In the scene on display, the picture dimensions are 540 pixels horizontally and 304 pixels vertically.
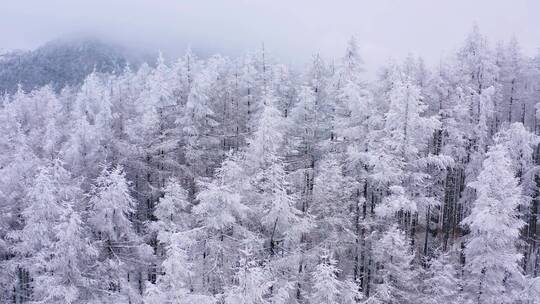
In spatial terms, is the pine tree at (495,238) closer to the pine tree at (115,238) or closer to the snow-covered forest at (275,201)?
the snow-covered forest at (275,201)

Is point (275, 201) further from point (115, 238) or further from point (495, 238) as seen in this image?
point (495, 238)

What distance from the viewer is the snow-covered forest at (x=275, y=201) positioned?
22812mm

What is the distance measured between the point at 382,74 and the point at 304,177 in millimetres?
12523

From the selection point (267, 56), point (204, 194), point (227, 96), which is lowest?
point (204, 194)


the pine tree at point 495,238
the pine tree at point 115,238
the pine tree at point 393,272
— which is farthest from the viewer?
the pine tree at point 115,238

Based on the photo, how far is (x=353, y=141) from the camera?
1171 inches

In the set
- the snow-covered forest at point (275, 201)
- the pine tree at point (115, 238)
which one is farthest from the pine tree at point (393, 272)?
the pine tree at point (115, 238)

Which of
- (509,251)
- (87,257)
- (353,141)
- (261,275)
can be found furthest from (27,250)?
(509,251)

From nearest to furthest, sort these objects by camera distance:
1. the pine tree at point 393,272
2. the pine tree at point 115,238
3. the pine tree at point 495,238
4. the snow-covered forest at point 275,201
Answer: the pine tree at point 495,238, the snow-covered forest at point 275,201, the pine tree at point 393,272, the pine tree at point 115,238

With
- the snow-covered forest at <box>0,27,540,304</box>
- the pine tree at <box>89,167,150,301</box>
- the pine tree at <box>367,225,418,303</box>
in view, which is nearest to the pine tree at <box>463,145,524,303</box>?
the snow-covered forest at <box>0,27,540,304</box>

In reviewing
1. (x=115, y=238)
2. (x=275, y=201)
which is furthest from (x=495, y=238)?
(x=115, y=238)

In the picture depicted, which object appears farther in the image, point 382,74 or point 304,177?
point 382,74

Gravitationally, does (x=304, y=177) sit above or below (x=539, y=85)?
below

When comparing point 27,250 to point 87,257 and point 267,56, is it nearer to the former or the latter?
point 87,257
